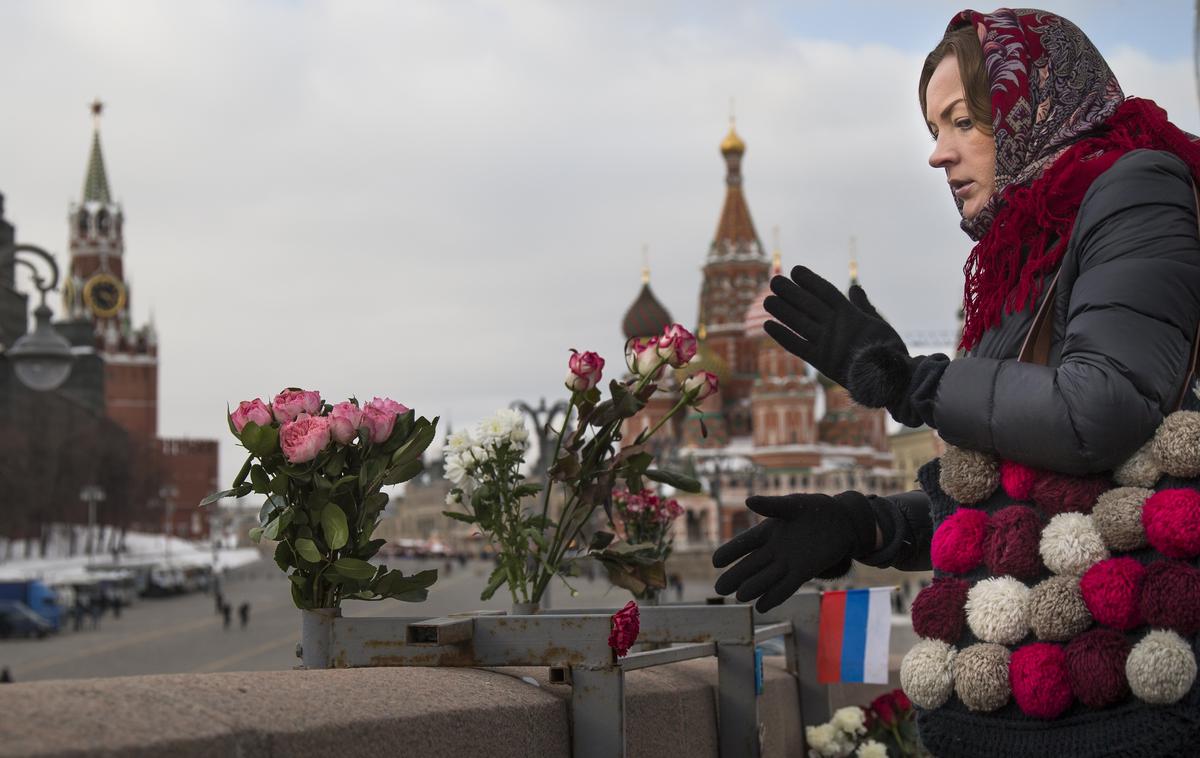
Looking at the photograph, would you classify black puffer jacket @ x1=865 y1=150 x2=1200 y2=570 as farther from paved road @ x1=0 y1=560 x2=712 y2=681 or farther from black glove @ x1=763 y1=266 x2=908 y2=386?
paved road @ x1=0 y1=560 x2=712 y2=681

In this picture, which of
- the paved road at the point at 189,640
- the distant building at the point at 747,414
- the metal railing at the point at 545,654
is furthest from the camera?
the distant building at the point at 747,414

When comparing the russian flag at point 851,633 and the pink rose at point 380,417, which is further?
the russian flag at point 851,633

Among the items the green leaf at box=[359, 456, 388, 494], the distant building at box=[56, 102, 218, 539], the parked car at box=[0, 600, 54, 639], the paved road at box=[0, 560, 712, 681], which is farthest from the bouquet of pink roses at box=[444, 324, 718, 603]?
the distant building at box=[56, 102, 218, 539]

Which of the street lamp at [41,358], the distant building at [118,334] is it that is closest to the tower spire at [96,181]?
the distant building at [118,334]

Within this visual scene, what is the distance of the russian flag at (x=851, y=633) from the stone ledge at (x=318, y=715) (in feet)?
4.45

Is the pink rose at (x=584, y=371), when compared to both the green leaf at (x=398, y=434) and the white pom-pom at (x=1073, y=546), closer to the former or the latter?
the green leaf at (x=398, y=434)

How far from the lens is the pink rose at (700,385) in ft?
12.5

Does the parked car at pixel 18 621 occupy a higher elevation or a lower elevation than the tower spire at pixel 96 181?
lower

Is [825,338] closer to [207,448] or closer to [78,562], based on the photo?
[78,562]

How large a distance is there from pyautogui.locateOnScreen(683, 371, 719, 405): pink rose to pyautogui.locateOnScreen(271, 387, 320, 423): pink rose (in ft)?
3.90

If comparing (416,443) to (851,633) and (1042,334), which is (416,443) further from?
(851,633)

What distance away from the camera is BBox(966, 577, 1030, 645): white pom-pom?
2207 mm

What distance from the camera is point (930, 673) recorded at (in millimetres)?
2311

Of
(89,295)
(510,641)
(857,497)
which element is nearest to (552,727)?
(510,641)
